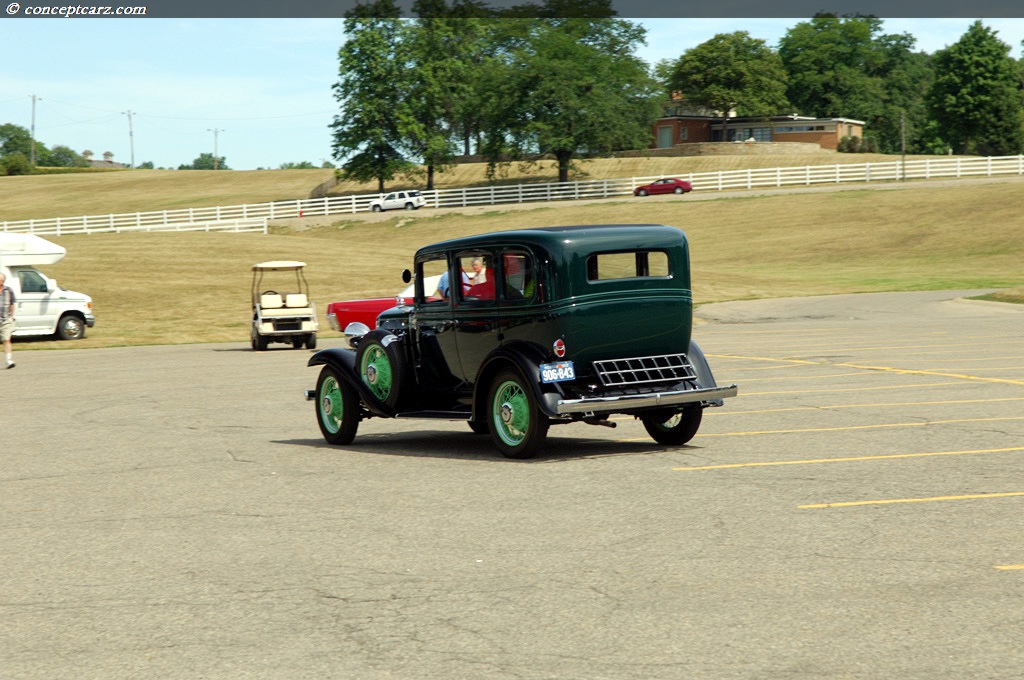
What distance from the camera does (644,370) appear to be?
432 inches

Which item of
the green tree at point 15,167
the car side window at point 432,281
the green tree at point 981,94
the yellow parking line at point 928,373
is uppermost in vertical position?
the green tree at point 981,94

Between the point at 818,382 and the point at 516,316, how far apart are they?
22.8 feet

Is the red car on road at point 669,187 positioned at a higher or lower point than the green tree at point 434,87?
lower

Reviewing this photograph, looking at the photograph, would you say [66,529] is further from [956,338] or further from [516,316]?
[956,338]

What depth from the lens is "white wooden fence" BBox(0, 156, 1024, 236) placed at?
67938 mm

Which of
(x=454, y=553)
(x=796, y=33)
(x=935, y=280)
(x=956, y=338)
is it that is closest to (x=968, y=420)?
(x=454, y=553)

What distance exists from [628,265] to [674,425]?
1.59m

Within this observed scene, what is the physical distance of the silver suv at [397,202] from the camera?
79.6 metres

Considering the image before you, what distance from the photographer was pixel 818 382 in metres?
16.6

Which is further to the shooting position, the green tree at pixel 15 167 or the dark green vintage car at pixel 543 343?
the green tree at pixel 15 167

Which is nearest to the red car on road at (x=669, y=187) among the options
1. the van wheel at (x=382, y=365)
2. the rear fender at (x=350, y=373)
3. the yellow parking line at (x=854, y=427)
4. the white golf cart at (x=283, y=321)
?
the white golf cart at (x=283, y=321)

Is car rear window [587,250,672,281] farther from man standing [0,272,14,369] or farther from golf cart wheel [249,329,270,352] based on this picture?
golf cart wheel [249,329,270,352]

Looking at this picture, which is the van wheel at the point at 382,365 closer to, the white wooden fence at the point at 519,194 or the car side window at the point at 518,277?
the car side window at the point at 518,277

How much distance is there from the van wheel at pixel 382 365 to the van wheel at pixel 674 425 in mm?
2309
